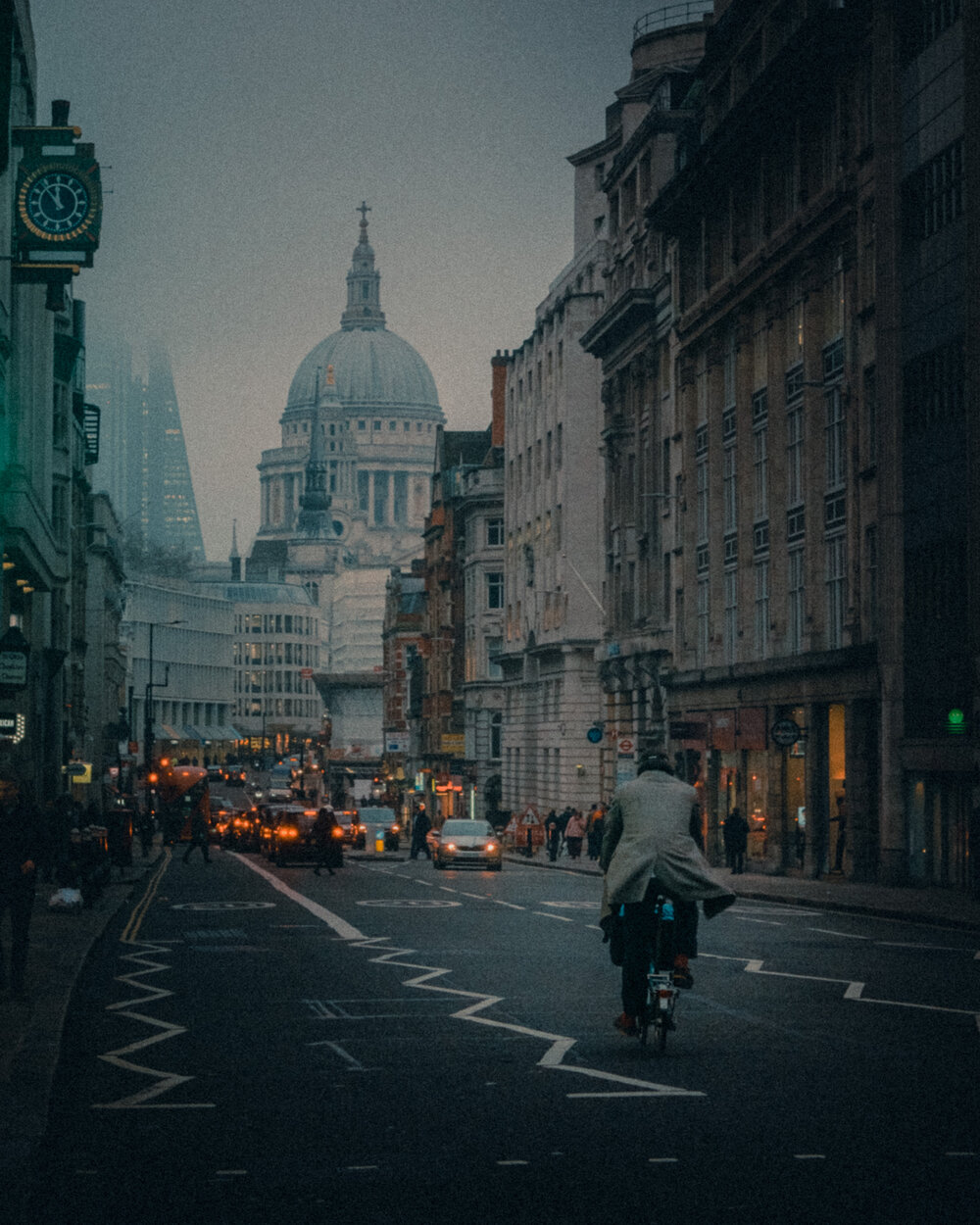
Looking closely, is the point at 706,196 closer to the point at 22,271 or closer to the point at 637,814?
the point at 22,271

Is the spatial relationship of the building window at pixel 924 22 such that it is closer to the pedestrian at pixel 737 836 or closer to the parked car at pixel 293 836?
the pedestrian at pixel 737 836

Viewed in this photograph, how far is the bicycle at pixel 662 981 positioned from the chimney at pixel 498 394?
278 feet

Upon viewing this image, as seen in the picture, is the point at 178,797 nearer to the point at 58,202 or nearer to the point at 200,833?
the point at 200,833

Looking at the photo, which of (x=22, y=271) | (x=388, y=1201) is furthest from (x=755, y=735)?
(x=388, y=1201)

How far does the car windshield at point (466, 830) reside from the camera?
52.4 meters

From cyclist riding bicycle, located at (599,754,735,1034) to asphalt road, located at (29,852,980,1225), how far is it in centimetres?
60

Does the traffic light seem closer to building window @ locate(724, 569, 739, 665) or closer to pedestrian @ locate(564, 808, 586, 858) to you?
building window @ locate(724, 569, 739, 665)

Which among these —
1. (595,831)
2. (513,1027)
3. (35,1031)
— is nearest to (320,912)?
(513,1027)

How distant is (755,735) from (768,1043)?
3751cm

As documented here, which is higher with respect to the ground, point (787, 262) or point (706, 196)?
point (706, 196)

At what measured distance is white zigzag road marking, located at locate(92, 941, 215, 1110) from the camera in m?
11.3

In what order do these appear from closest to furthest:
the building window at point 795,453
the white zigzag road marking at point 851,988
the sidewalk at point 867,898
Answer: the white zigzag road marking at point 851,988
the sidewalk at point 867,898
the building window at point 795,453

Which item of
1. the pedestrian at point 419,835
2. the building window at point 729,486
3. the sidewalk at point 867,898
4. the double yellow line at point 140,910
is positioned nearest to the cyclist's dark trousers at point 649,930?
the double yellow line at point 140,910

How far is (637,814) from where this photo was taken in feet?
43.2
